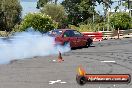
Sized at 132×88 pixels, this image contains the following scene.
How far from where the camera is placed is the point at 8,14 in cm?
6756

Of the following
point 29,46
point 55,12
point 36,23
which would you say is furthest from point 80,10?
point 29,46

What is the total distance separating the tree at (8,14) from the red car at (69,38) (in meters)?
40.6

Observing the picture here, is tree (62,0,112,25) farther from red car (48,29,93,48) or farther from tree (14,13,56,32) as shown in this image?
red car (48,29,93,48)

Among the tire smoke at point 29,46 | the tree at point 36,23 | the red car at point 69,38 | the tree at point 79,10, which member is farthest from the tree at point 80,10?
the tire smoke at point 29,46

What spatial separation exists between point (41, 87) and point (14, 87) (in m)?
0.73

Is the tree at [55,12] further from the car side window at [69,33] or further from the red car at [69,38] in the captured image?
the car side window at [69,33]

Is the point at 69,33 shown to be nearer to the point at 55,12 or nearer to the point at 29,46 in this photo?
the point at 29,46

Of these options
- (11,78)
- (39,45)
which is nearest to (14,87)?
(11,78)

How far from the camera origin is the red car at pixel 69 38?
24.9 metres

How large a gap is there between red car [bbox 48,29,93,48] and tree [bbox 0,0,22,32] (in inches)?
1599

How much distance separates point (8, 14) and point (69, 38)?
4390 cm

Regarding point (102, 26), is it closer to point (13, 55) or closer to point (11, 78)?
point (13, 55)

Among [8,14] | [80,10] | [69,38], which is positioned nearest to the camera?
[69,38]

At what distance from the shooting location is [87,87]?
967cm
